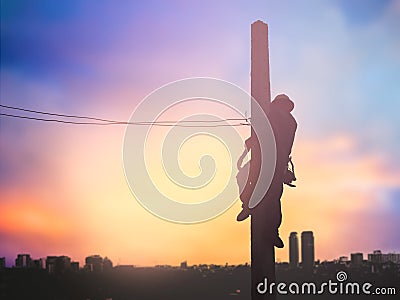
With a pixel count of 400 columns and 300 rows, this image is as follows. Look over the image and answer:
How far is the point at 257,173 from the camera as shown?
11.3m

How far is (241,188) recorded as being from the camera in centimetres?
1141

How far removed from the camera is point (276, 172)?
11375 millimetres

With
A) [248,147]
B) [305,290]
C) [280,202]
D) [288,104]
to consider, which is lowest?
[305,290]

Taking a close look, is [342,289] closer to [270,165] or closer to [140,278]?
[270,165]

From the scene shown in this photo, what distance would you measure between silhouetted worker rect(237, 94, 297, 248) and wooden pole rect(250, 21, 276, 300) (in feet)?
0.22

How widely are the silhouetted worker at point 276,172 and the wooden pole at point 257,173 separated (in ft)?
0.22

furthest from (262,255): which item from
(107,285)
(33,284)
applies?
(107,285)

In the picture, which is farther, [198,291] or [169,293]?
[169,293]

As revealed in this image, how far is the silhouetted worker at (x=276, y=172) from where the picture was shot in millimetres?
11234

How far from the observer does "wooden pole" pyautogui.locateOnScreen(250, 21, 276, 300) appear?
11148 millimetres

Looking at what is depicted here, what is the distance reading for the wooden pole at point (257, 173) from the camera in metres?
11.1

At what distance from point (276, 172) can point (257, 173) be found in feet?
1.07

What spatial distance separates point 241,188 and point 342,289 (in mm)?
5597

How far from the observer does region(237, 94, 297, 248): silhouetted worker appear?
36.9 ft
